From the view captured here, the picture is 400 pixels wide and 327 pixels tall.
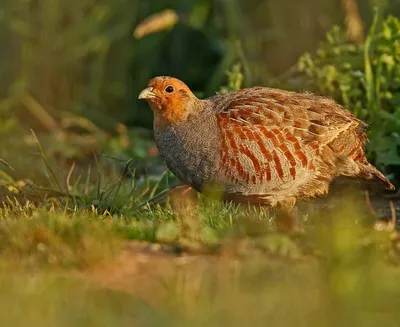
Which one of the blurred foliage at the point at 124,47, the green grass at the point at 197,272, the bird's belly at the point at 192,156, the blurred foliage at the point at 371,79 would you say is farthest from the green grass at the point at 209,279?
the blurred foliage at the point at 124,47

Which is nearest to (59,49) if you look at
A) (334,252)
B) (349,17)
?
(349,17)

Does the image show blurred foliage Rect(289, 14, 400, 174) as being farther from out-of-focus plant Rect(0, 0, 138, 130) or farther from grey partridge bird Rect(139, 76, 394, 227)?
out-of-focus plant Rect(0, 0, 138, 130)

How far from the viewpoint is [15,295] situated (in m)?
3.74

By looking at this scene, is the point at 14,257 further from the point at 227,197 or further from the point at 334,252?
the point at 227,197

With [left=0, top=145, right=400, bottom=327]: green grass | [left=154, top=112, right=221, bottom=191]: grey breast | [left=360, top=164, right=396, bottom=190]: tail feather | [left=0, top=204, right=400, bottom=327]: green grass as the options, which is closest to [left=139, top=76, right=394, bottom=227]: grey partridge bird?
[left=154, top=112, right=221, bottom=191]: grey breast

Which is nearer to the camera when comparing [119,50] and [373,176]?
[373,176]

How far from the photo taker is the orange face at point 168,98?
238 inches

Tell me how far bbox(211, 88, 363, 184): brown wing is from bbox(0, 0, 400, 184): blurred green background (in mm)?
2623

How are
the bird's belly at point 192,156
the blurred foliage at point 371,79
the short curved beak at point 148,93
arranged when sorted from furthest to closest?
the blurred foliage at point 371,79 < the short curved beak at point 148,93 < the bird's belly at point 192,156

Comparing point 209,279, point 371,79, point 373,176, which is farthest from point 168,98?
point 209,279

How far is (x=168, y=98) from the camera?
6051mm

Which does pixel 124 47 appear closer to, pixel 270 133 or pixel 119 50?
pixel 119 50

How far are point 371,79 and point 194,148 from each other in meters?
2.08

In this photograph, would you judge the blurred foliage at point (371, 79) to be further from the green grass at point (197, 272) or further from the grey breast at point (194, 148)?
the green grass at point (197, 272)
